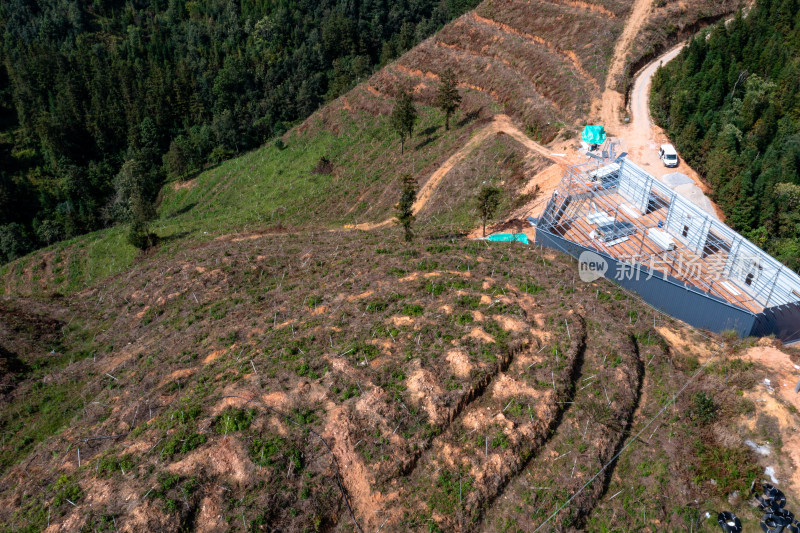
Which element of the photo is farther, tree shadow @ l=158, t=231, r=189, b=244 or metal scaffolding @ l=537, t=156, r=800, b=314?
tree shadow @ l=158, t=231, r=189, b=244

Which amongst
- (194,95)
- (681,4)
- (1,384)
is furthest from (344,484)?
(194,95)

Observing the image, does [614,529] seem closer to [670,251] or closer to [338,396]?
[338,396]

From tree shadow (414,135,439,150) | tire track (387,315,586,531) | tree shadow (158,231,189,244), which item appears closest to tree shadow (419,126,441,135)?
tree shadow (414,135,439,150)

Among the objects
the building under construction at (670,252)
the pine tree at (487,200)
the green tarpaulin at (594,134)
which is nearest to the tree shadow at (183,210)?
the pine tree at (487,200)

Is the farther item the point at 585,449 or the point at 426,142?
the point at 426,142

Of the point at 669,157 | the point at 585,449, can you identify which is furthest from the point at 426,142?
the point at 585,449

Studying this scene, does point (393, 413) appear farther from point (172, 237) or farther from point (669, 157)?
point (172, 237)

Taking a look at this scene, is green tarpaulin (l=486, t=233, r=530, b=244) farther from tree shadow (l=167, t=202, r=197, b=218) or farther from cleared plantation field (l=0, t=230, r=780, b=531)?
tree shadow (l=167, t=202, r=197, b=218)
